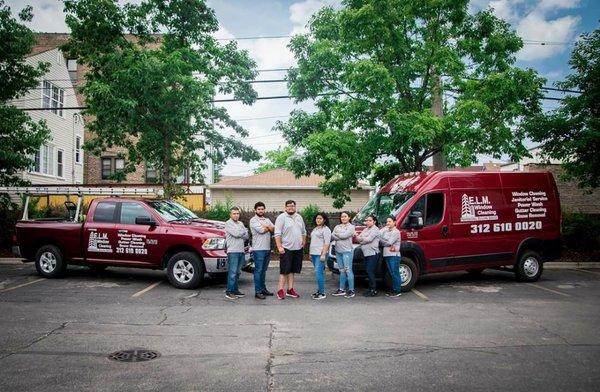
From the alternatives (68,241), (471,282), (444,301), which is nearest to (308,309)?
(444,301)

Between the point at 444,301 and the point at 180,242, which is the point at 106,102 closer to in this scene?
the point at 180,242

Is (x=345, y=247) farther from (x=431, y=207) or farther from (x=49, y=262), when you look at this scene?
(x=49, y=262)

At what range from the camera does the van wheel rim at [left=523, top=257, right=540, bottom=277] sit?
10.4 m

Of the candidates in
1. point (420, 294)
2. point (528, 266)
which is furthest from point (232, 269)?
point (528, 266)

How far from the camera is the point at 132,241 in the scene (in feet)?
31.7

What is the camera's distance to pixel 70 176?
28.3 meters

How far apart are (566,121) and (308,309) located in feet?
35.1

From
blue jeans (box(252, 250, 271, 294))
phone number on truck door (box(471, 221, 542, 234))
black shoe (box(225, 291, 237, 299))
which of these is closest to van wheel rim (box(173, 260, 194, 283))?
black shoe (box(225, 291, 237, 299))

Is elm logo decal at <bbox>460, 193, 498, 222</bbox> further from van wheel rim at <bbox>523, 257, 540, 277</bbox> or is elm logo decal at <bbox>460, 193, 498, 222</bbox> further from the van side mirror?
van wheel rim at <bbox>523, 257, 540, 277</bbox>

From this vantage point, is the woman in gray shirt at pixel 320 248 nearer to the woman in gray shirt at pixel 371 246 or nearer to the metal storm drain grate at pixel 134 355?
the woman in gray shirt at pixel 371 246

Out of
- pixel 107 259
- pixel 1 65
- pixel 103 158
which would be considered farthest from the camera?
pixel 103 158

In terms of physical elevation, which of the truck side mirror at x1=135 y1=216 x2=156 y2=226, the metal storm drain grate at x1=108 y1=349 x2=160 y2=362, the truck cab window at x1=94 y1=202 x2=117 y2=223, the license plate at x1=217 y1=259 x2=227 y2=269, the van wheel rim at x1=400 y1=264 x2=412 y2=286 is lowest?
the metal storm drain grate at x1=108 y1=349 x2=160 y2=362

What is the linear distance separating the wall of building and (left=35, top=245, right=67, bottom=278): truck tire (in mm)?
15337

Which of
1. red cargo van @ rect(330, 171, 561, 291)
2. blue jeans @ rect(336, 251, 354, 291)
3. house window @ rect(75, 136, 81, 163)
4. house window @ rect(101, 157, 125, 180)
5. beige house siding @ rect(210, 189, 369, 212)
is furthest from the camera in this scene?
house window @ rect(101, 157, 125, 180)
